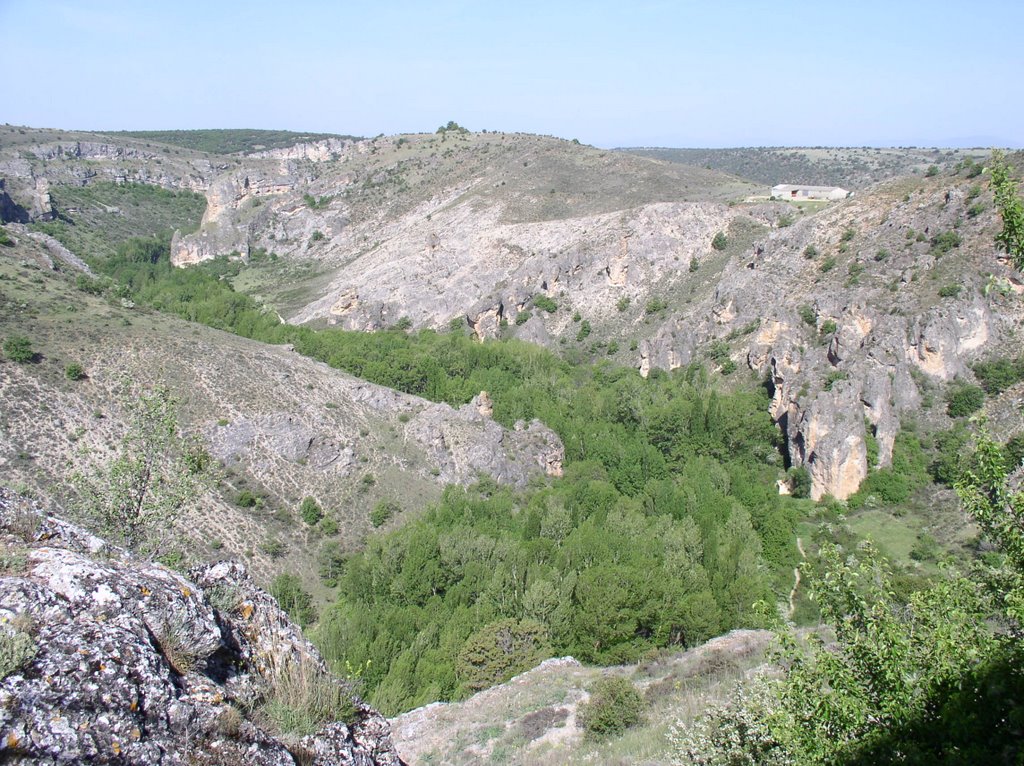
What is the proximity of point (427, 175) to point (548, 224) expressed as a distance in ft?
126

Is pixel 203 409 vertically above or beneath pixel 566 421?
above

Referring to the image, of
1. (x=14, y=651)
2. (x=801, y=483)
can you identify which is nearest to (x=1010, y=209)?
(x=14, y=651)

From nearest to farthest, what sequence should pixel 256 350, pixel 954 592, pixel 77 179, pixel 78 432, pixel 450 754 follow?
pixel 954 592, pixel 450 754, pixel 78 432, pixel 256 350, pixel 77 179

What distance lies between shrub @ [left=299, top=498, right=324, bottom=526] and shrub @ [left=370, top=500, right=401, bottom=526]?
3007 mm

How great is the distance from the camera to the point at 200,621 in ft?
23.8

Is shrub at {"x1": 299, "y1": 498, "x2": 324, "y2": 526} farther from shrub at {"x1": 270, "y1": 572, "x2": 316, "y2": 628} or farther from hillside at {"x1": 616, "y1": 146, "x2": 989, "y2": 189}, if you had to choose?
hillside at {"x1": 616, "y1": 146, "x2": 989, "y2": 189}

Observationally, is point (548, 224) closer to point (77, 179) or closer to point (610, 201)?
point (610, 201)

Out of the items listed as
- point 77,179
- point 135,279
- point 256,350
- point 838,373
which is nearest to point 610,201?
point 838,373

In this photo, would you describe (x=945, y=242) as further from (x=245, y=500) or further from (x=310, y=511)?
(x=245, y=500)

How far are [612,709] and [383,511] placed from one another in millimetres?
Result: 24330

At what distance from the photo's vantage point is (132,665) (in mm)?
6043

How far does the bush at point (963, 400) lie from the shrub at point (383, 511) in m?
39.0

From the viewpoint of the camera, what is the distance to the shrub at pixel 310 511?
4012cm

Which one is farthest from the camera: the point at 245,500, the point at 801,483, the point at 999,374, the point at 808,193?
the point at 808,193
